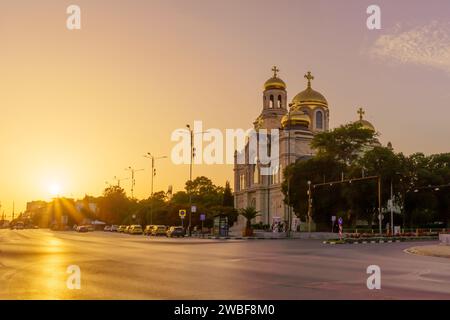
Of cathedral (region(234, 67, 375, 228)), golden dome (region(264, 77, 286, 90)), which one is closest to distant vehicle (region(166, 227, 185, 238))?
cathedral (region(234, 67, 375, 228))

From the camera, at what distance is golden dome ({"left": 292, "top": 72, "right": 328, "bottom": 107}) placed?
99.6m

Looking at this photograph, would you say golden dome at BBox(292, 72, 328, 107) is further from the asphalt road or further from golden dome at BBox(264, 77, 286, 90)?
the asphalt road

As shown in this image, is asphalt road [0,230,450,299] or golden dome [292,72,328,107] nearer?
asphalt road [0,230,450,299]

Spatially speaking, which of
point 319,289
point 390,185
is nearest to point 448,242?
point 390,185

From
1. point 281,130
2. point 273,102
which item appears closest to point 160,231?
point 281,130

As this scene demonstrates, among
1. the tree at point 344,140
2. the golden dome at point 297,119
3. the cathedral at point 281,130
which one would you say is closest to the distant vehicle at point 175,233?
the tree at point 344,140

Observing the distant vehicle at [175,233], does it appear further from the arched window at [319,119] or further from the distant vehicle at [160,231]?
the arched window at [319,119]

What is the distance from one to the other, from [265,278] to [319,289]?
2.83 meters

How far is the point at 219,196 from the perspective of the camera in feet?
445

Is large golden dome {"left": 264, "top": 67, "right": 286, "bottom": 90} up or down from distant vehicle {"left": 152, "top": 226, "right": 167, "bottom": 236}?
up

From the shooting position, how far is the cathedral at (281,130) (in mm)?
91438

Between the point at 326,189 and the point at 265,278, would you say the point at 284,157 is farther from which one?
the point at 265,278

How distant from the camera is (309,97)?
99.9m

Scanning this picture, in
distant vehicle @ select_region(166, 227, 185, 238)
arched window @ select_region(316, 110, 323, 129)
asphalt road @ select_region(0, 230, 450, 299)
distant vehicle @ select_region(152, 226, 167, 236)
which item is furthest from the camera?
arched window @ select_region(316, 110, 323, 129)
